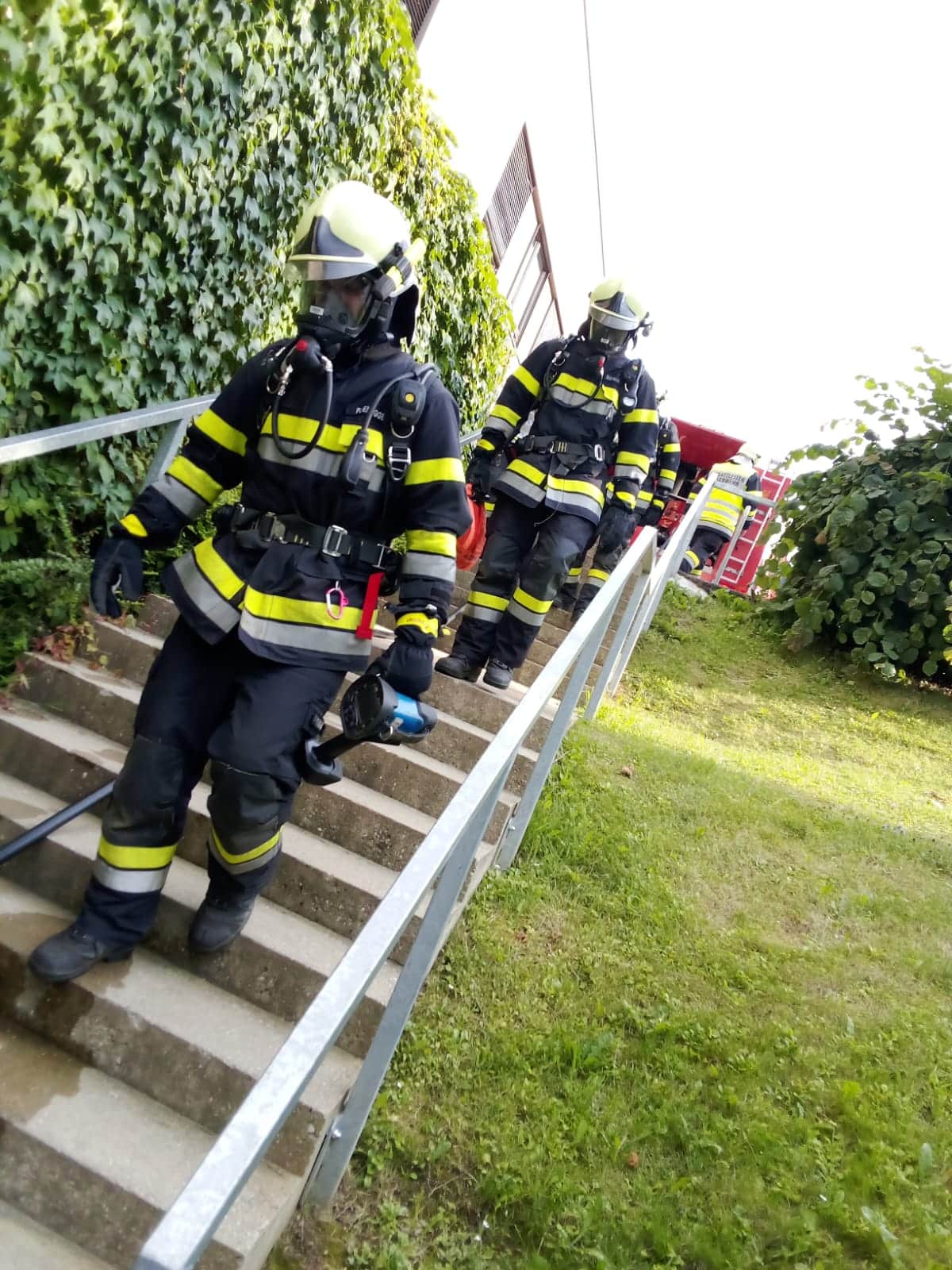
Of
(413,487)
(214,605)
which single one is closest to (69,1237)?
(214,605)

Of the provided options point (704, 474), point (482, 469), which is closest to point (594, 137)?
point (704, 474)

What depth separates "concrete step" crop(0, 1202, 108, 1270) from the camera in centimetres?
224

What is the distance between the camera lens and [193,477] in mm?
2820

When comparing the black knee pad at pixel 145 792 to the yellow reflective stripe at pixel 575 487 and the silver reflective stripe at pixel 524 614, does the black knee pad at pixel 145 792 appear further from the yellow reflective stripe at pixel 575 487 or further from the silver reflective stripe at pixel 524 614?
the yellow reflective stripe at pixel 575 487

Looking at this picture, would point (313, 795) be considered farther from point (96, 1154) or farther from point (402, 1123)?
point (96, 1154)

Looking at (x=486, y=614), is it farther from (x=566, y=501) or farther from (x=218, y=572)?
(x=218, y=572)

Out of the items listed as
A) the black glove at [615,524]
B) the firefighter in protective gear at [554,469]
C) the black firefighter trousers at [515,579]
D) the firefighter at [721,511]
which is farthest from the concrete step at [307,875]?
the firefighter at [721,511]

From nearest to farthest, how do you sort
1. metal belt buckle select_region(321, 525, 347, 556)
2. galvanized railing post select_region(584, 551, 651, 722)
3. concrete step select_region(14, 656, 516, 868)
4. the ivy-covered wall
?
metal belt buckle select_region(321, 525, 347, 556) < the ivy-covered wall < concrete step select_region(14, 656, 516, 868) < galvanized railing post select_region(584, 551, 651, 722)

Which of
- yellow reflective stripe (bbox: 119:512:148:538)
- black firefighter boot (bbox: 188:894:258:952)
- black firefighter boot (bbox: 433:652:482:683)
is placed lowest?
black firefighter boot (bbox: 188:894:258:952)

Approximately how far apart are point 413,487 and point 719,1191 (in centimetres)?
217

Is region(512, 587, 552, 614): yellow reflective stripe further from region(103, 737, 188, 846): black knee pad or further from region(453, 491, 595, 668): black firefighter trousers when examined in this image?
region(103, 737, 188, 846): black knee pad

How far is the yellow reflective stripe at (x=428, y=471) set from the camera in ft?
8.74

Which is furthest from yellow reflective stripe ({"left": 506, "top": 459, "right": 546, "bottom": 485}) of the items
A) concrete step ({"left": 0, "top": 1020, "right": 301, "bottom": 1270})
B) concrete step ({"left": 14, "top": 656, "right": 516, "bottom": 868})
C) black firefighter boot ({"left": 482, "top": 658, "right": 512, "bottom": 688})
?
concrete step ({"left": 0, "top": 1020, "right": 301, "bottom": 1270})

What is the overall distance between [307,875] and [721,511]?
6.22 meters
